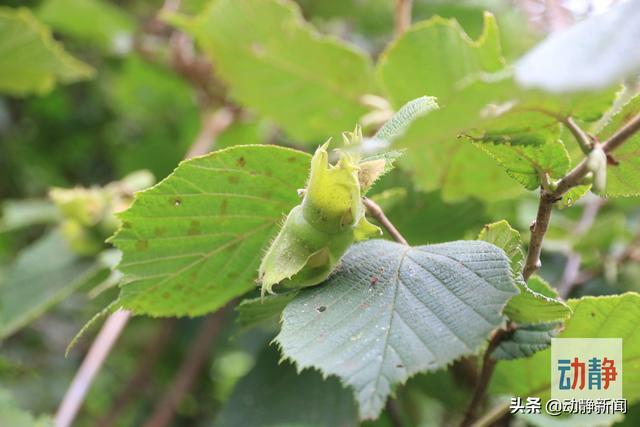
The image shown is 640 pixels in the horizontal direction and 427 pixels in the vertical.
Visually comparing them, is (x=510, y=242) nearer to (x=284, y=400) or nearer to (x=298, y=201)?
(x=298, y=201)

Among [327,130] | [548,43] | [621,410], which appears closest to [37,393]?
[327,130]

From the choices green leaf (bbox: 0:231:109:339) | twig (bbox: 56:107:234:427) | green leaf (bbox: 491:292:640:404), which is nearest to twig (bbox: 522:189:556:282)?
green leaf (bbox: 491:292:640:404)

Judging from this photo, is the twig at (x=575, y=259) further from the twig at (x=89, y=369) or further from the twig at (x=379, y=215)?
the twig at (x=89, y=369)

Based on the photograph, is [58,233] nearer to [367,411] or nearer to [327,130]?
[327,130]

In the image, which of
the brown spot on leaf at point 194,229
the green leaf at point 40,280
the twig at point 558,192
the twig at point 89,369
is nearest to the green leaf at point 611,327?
the twig at point 558,192

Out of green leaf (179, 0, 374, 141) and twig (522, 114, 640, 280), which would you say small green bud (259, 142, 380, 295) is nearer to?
twig (522, 114, 640, 280)

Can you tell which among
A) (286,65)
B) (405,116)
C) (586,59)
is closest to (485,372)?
(405,116)
